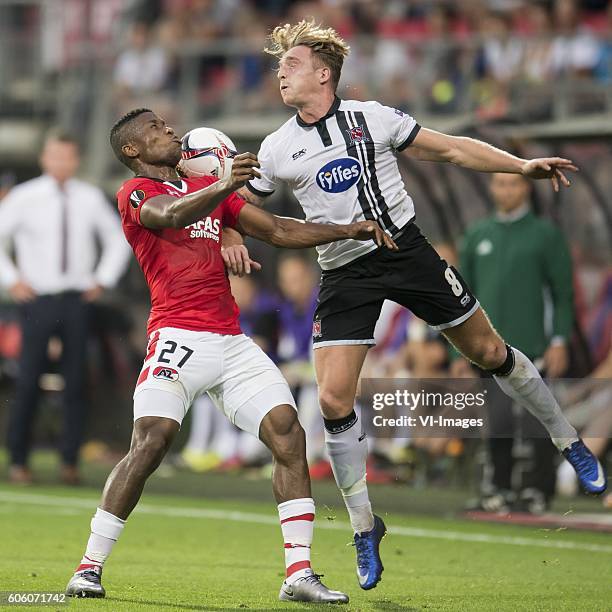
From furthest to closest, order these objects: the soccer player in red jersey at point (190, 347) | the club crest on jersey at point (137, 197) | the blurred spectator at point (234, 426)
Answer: the blurred spectator at point (234, 426)
the club crest on jersey at point (137, 197)
the soccer player in red jersey at point (190, 347)

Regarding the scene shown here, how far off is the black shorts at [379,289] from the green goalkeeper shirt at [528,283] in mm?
2720

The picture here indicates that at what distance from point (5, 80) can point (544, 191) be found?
29.7ft

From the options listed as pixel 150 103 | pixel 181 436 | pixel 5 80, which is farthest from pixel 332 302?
pixel 5 80

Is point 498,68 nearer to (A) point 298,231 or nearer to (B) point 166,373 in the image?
(A) point 298,231

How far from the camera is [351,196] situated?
7555 mm

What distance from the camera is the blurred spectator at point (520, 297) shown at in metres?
10.4

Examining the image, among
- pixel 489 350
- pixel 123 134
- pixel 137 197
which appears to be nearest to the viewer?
pixel 137 197


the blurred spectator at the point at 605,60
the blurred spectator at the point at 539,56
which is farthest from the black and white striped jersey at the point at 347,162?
the blurred spectator at the point at 605,60

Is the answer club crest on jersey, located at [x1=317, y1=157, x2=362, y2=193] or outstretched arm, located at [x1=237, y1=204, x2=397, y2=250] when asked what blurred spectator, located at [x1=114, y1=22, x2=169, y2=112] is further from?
outstretched arm, located at [x1=237, y1=204, x2=397, y2=250]

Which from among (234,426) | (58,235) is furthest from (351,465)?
(234,426)

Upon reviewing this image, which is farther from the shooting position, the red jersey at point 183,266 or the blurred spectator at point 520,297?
the blurred spectator at point 520,297

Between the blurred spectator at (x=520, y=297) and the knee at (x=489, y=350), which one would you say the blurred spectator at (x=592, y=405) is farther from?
the knee at (x=489, y=350)

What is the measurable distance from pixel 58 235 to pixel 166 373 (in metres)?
6.40

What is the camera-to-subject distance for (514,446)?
36.6 feet
